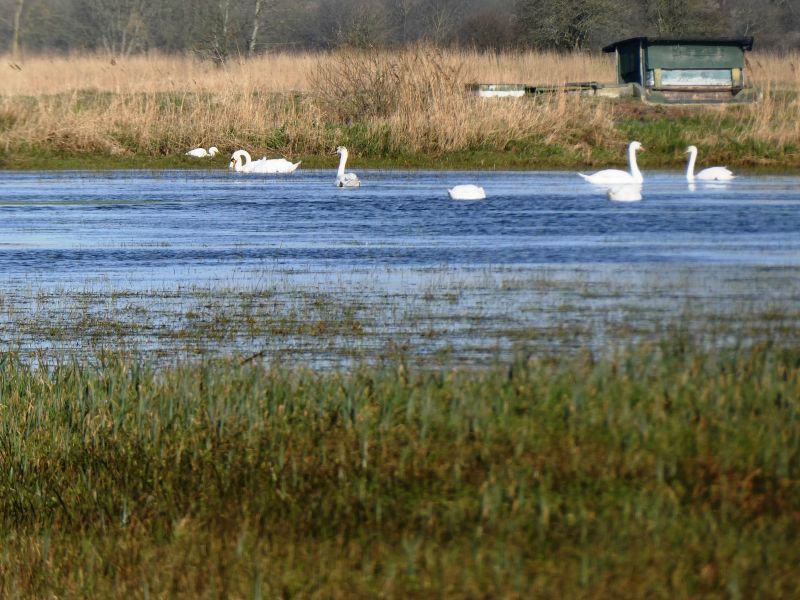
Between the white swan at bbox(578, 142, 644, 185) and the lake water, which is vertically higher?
the white swan at bbox(578, 142, 644, 185)

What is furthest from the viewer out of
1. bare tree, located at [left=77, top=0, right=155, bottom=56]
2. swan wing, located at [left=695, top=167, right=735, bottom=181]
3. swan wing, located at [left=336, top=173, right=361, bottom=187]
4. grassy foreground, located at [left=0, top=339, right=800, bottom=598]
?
bare tree, located at [left=77, top=0, right=155, bottom=56]

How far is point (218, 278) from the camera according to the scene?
551 inches

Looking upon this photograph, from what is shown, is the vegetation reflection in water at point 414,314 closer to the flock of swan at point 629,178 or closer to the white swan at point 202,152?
the flock of swan at point 629,178

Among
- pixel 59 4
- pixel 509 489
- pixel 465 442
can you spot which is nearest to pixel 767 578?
pixel 509 489

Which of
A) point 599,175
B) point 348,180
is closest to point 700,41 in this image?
point 599,175

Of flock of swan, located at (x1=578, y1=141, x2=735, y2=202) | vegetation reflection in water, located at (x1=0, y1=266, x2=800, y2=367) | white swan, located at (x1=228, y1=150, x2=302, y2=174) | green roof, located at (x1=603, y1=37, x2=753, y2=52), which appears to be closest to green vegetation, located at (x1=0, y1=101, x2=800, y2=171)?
white swan, located at (x1=228, y1=150, x2=302, y2=174)

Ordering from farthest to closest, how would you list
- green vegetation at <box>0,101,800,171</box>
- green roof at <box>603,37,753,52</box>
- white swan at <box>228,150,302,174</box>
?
green roof at <box>603,37,753,52</box> < green vegetation at <box>0,101,800,171</box> < white swan at <box>228,150,302,174</box>

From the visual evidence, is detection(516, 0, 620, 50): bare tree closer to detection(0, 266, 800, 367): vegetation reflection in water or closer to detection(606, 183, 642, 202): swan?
detection(606, 183, 642, 202): swan

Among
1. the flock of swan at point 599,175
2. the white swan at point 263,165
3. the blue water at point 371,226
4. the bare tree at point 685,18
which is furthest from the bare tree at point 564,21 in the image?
the blue water at point 371,226

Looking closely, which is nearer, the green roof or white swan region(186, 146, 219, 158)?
white swan region(186, 146, 219, 158)

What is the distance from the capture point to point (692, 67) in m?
36.8

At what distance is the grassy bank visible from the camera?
2945 centimetres

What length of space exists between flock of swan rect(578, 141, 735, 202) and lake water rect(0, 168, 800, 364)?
19 cm

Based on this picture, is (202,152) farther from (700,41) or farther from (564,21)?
(564,21)
